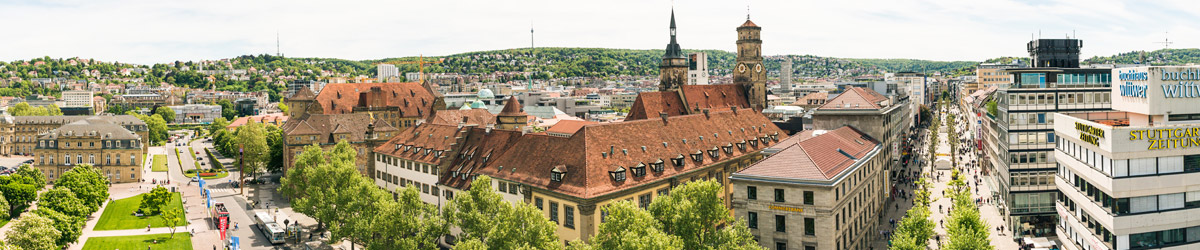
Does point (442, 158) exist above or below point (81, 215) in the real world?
above

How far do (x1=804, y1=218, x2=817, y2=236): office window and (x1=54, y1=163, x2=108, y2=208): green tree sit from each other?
91822mm

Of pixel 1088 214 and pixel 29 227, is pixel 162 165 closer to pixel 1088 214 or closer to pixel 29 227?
pixel 29 227

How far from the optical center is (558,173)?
63.9m

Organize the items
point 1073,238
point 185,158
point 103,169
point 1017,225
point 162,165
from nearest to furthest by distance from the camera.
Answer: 1. point 1073,238
2. point 1017,225
3. point 103,169
4. point 162,165
5. point 185,158

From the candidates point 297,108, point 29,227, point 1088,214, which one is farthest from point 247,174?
point 1088,214

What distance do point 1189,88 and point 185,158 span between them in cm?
18688

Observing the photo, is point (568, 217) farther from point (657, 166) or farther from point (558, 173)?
point (657, 166)

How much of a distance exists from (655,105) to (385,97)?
2273 inches

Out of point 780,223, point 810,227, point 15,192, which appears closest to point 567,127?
point 780,223

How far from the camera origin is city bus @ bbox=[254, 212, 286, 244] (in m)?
81.4

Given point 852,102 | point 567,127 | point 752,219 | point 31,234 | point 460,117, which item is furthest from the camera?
point 460,117

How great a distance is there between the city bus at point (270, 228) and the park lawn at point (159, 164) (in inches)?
3062

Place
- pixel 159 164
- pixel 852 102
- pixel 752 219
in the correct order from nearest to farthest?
pixel 752 219 < pixel 852 102 < pixel 159 164

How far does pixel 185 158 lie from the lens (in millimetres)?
178875
